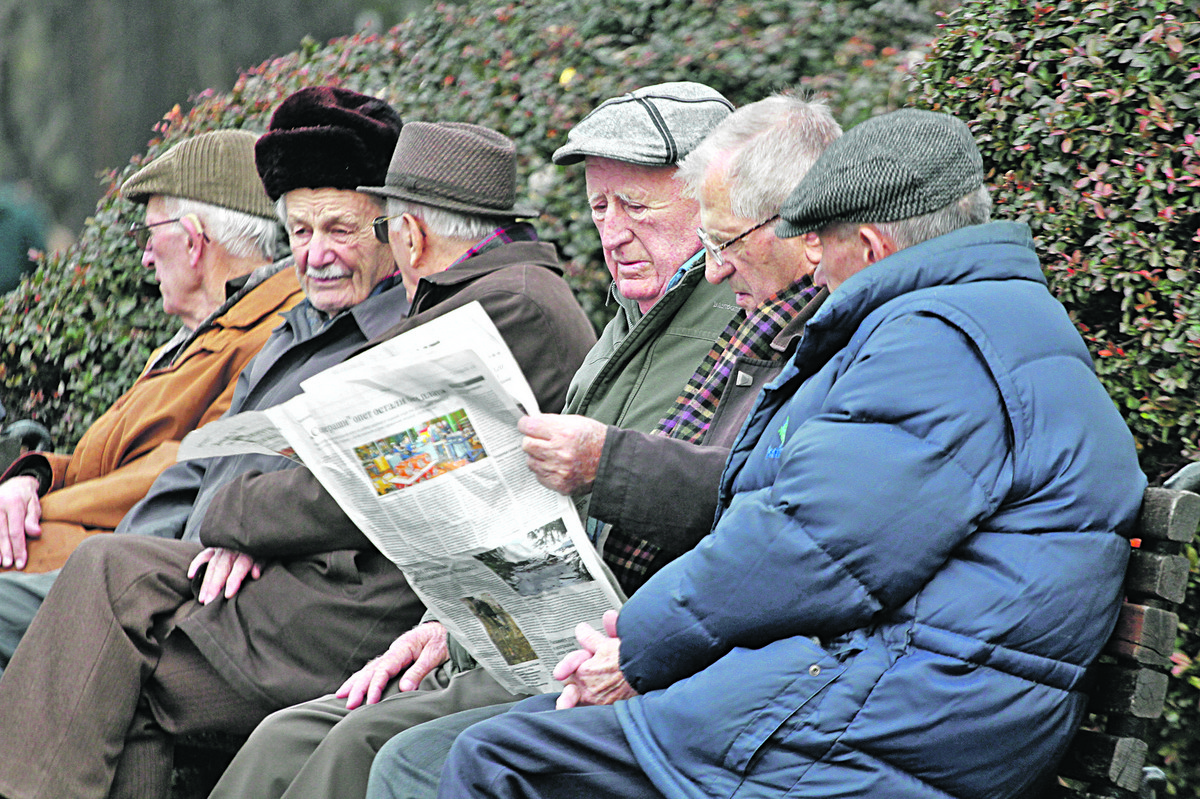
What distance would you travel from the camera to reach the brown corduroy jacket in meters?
4.56

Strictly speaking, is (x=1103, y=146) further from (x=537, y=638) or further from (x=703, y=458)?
(x=537, y=638)

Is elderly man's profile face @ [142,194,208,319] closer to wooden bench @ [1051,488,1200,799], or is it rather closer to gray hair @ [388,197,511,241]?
gray hair @ [388,197,511,241]

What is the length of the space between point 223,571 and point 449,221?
3.98 feet

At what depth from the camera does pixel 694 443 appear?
118 inches

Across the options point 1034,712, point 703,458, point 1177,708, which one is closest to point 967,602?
point 1034,712

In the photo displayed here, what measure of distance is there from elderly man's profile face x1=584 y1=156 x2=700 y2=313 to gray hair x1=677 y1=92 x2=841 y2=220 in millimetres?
423

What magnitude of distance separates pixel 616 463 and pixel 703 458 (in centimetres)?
19

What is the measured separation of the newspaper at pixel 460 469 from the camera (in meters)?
2.74

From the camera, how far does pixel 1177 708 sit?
3.25 metres

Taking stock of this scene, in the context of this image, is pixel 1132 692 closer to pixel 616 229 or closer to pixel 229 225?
pixel 616 229

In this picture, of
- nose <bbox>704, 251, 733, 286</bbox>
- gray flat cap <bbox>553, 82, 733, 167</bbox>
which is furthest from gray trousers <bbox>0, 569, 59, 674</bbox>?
nose <bbox>704, 251, 733, 286</bbox>

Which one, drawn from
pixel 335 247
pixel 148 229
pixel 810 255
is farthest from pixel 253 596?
pixel 148 229

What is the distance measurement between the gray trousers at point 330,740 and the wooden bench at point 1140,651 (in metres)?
1.35

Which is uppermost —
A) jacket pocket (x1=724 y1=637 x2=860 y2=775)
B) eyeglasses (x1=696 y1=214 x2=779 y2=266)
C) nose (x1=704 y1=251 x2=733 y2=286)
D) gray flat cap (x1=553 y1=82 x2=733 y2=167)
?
gray flat cap (x1=553 y1=82 x2=733 y2=167)
